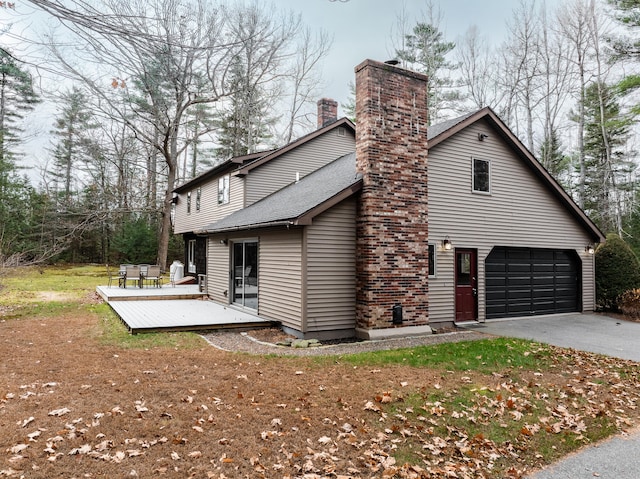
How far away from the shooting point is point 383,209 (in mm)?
8836

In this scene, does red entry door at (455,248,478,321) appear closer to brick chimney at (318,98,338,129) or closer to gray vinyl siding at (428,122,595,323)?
gray vinyl siding at (428,122,595,323)

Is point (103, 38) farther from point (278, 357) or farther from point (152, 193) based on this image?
point (152, 193)

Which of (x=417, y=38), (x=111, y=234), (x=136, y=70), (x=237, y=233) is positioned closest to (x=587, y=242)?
(x=237, y=233)

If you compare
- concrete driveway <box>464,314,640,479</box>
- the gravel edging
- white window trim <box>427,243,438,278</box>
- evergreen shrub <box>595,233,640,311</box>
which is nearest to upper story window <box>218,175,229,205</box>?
the gravel edging

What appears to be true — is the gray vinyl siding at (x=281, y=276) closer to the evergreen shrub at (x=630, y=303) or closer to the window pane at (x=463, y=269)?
the window pane at (x=463, y=269)

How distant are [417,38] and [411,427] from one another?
2401cm

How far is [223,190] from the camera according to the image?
52.4ft

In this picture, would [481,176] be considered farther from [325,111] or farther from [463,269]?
[325,111]

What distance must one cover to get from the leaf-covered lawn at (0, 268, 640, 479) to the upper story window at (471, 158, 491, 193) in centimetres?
531

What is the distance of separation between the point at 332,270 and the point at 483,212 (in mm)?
5039

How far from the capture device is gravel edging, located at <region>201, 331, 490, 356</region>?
7.48 metres

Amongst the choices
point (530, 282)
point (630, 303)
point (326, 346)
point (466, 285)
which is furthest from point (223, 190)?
point (630, 303)

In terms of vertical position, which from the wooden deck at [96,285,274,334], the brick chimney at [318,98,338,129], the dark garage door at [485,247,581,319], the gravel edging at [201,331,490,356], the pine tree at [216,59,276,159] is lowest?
the gravel edging at [201,331,490,356]

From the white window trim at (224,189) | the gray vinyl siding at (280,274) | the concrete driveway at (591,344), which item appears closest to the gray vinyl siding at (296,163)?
the white window trim at (224,189)
